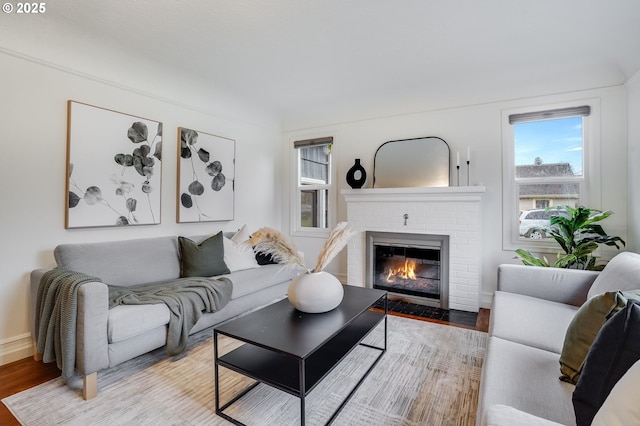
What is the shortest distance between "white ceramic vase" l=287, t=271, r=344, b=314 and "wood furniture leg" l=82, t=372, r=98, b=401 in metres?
1.25

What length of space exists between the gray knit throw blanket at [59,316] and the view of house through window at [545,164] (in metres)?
3.98

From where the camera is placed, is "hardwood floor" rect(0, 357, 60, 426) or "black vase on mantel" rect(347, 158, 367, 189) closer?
"hardwood floor" rect(0, 357, 60, 426)

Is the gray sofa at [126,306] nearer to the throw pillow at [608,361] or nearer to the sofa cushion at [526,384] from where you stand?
the sofa cushion at [526,384]

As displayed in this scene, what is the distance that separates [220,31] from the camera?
2.51 m

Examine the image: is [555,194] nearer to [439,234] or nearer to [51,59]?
[439,234]

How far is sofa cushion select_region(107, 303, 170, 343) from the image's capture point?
1.95 metres

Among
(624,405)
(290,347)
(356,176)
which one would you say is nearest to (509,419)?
(624,405)

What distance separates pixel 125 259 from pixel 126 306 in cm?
76

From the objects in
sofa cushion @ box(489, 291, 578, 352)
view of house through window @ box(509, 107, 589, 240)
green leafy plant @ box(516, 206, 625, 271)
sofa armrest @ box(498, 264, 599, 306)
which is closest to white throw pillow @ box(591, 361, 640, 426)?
sofa cushion @ box(489, 291, 578, 352)

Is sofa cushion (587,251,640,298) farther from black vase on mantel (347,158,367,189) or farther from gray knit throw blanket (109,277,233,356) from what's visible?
gray knit throw blanket (109,277,233,356)

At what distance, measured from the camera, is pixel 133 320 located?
202 centimetres

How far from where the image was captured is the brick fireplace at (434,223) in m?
3.40

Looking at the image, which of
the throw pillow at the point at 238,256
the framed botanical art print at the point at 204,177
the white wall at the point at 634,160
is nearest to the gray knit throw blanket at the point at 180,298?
the throw pillow at the point at 238,256

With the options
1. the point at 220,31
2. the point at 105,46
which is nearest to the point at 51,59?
the point at 105,46
